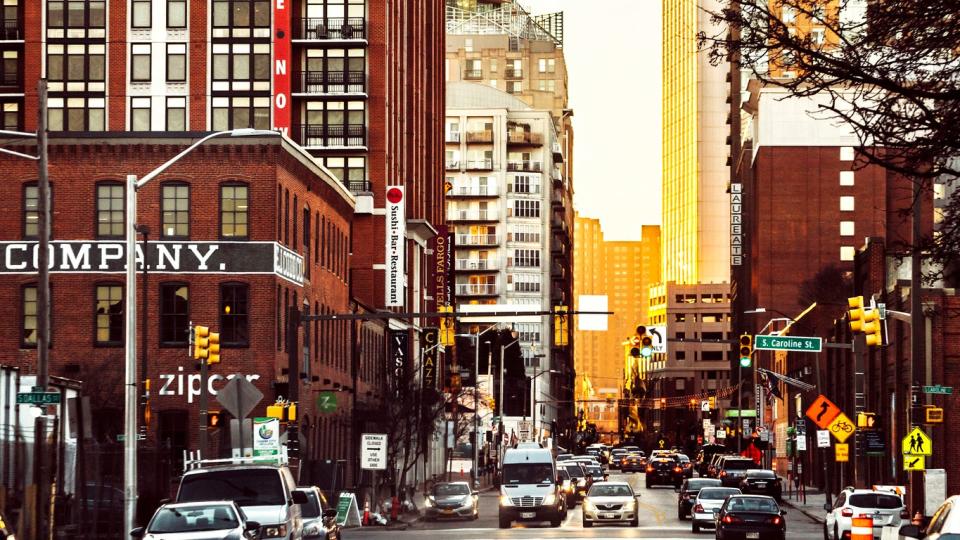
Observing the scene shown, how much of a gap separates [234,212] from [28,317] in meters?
8.90

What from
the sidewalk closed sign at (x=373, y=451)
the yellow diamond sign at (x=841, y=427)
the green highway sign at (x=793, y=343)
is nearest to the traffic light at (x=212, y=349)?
the sidewalk closed sign at (x=373, y=451)

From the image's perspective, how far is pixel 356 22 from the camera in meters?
101

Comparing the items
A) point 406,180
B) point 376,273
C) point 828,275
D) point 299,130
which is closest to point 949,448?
point 376,273

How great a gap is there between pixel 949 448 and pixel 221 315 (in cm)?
2817

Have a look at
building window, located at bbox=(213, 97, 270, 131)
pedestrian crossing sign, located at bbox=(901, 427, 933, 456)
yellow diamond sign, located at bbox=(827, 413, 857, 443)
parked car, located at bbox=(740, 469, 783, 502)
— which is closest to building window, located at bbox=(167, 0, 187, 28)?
building window, located at bbox=(213, 97, 270, 131)

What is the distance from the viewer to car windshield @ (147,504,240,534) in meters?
27.8

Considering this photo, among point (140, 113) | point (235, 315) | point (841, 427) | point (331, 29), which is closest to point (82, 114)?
point (140, 113)

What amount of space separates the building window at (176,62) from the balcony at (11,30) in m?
8.85

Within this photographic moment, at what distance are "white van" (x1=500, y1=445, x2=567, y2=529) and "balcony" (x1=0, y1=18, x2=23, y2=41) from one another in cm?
5136

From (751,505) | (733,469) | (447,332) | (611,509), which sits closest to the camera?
(751,505)

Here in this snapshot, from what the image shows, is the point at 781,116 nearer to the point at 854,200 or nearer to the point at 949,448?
the point at 854,200

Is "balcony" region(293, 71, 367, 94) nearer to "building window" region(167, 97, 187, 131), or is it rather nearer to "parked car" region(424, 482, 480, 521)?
"building window" region(167, 97, 187, 131)

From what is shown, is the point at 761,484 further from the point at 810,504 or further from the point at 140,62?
the point at 140,62

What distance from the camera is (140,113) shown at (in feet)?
322
